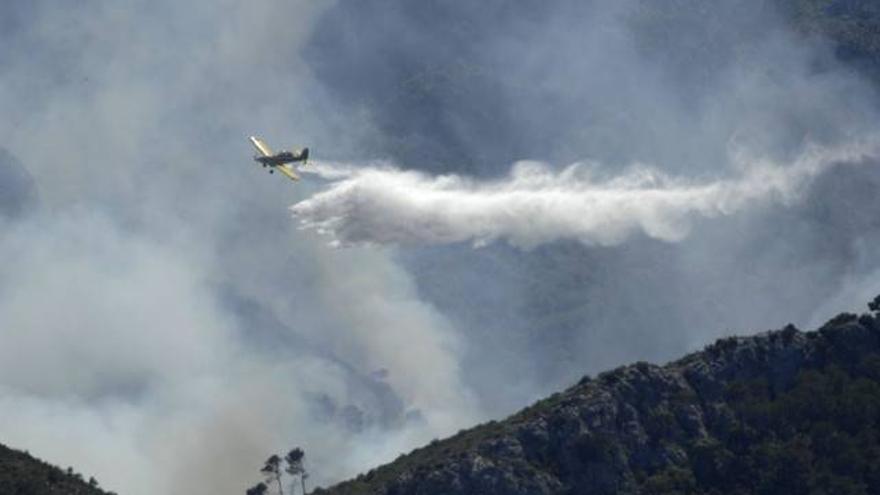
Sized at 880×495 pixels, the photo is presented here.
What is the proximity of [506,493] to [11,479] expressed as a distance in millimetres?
47048

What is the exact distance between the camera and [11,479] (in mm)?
199125

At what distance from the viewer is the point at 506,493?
200 meters

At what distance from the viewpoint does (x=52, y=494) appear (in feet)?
655

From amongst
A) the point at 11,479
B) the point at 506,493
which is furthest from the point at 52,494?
the point at 506,493

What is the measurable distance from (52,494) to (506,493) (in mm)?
43199

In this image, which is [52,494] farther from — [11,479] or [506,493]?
[506,493]

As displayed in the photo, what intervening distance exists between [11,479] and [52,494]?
411cm
